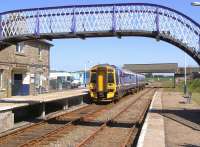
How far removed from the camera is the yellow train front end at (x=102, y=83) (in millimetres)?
35281

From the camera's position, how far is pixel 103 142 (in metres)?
15.7

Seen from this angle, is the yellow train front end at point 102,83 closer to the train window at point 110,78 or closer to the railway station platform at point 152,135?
the train window at point 110,78

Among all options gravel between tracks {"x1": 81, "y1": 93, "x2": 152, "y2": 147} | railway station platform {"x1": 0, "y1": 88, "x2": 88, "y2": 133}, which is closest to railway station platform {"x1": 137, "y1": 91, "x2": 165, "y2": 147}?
gravel between tracks {"x1": 81, "y1": 93, "x2": 152, "y2": 147}

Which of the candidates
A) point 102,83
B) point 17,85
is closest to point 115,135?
point 102,83

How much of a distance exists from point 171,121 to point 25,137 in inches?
305

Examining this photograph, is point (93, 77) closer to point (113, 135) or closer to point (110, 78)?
point (110, 78)

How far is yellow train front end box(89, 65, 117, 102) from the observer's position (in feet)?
116

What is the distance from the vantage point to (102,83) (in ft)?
117

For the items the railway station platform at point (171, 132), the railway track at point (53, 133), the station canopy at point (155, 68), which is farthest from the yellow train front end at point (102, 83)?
the station canopy at point (155, 68)

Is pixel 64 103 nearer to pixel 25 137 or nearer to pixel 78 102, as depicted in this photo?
pixel 78 102

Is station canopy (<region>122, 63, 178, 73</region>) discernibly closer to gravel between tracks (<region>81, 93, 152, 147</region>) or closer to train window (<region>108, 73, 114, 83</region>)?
train window (<region>108, 73, 114, 83</region>)

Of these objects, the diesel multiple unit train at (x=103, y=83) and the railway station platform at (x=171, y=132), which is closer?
the railway station platform at (x=171, y=132)

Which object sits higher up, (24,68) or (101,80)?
(24,68)

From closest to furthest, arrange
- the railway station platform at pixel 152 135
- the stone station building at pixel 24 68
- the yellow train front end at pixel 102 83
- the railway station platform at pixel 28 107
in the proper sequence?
the railway station platform at pixel 152 135, the railway station platform at pixel 28 107, the stone station building at pixel 24 68, the yellow train front end at pixel 102 83
